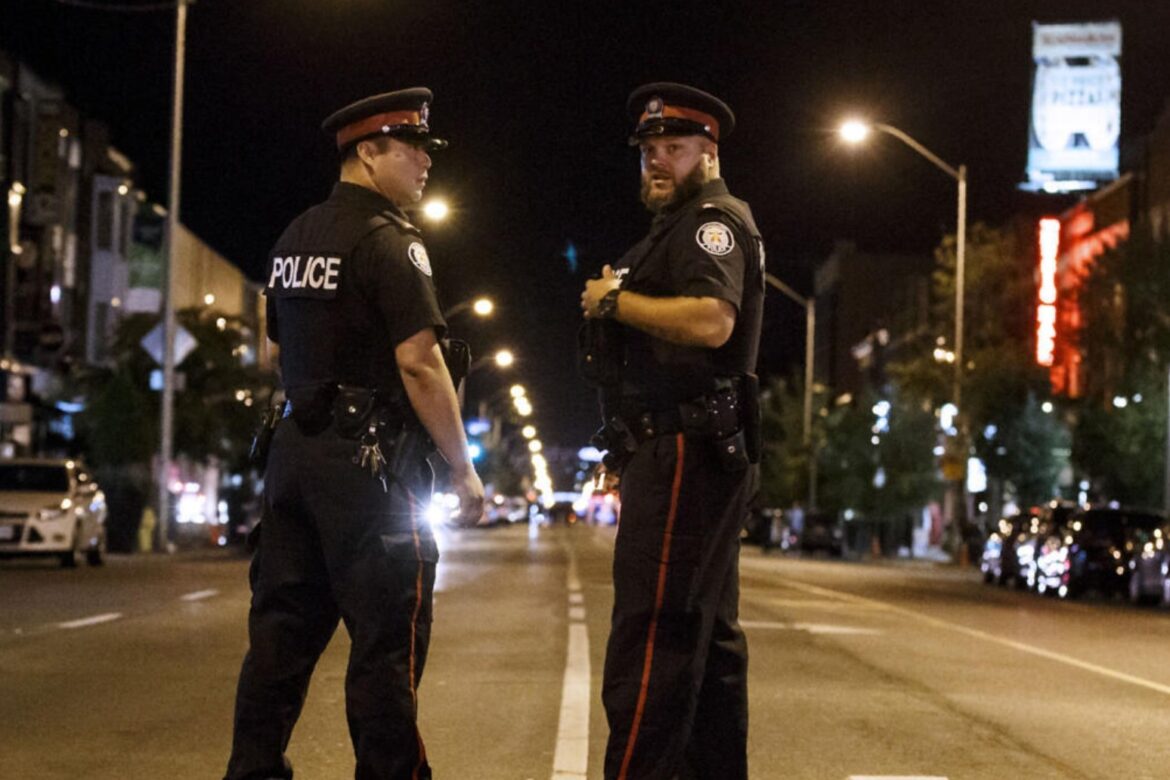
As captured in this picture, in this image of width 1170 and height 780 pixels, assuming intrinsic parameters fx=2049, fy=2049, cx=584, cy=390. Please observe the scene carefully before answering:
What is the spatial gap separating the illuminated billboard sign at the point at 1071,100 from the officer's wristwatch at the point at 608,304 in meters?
62.2

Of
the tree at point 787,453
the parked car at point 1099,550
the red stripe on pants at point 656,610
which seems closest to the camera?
the red stripe on pants at point 656,610

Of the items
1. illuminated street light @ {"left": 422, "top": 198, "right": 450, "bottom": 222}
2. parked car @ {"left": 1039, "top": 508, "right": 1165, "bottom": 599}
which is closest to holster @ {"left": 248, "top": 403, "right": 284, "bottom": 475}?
parked car @ {"left": 1039, "top": 508, "right": 1165, "bottom": 599}

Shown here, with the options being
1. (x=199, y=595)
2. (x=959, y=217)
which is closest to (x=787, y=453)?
(x=959, y=217)

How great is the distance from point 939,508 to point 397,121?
8293cm

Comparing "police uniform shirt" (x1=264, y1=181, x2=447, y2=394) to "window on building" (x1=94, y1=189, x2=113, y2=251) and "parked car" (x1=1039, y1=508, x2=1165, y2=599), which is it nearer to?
"parked car" (x1=1039, y1=508, x2=1165, y2=599)

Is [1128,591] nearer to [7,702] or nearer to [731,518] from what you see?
[7,702]

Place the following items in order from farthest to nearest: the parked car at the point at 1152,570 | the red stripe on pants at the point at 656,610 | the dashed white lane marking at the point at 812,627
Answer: the parked car at the point at 1152,570 < the dashed white lane marking at the point at 812,627 < the red stripe on pants at the point at 656,610

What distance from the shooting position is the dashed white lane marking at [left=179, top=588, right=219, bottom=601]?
19.8m

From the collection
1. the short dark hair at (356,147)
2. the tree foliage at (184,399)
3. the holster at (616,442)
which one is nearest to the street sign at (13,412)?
the tree foliage at (184,399)

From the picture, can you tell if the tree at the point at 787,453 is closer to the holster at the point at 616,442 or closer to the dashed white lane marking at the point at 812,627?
the dashed white lane marking at the point at 812,627

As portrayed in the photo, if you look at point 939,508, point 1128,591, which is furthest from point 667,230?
point 939,508

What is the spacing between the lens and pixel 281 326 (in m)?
6.04

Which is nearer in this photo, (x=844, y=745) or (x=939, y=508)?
(x=844, y=745)

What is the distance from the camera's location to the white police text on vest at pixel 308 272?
5.82 m
